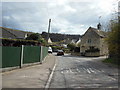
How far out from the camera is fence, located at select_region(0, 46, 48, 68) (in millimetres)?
10287

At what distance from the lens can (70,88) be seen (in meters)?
6.84

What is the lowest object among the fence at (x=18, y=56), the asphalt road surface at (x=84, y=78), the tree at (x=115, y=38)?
the asphalt road surface at (x=84, y=78)

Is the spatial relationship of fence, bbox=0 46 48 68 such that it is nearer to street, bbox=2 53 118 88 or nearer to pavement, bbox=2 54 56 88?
street, bbox=2 53 118 88

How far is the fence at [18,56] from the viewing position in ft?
33.7

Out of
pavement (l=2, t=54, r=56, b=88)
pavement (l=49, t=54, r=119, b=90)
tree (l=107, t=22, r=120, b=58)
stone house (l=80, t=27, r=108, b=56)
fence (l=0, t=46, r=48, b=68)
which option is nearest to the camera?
pavement (l=2, t=54, r=56, b=88)

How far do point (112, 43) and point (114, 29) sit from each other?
186 cm

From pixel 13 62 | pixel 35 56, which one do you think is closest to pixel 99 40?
pixel 35 56

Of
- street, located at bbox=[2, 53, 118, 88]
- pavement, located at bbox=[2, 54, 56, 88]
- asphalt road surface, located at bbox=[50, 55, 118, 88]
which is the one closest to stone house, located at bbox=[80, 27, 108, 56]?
asphalt road surface, located at bbox=[50, 55, 118, 88]

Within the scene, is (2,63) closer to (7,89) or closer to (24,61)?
(24,61)

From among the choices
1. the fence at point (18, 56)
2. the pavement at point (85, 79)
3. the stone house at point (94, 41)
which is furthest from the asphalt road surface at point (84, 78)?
the stone house at point (94, 41)

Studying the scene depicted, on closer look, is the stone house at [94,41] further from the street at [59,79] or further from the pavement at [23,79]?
the pavement at [23,79]

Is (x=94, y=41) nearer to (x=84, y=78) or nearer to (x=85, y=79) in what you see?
(x=84, y=78)


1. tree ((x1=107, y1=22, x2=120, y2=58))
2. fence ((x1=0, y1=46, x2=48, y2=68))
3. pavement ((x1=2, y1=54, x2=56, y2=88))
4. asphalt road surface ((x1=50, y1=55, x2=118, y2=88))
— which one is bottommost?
asphalt road surface ((x1=50, y1=55, x2=118, y2=88))

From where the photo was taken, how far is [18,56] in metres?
11.8
